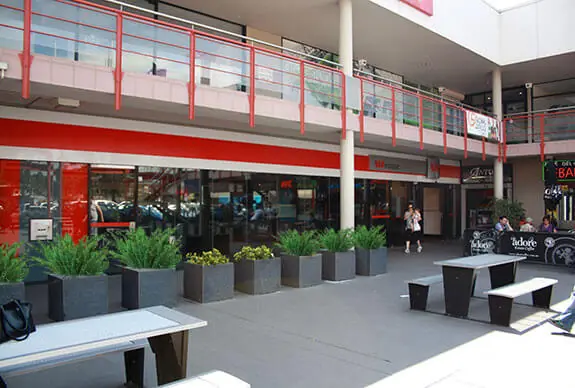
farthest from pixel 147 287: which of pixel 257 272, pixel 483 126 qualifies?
pixel 483 126

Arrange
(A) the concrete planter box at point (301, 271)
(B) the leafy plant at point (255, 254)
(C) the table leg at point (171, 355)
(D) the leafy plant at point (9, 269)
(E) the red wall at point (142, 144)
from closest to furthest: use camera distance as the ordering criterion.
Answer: (C) the table leg at point (171, 355), (D) the leafy plant at point (9, 269), (B) the leafy plant at point (255, 254), (E) the red wall at point (142, 144), (A) the concrete planter box at point (301, 271)

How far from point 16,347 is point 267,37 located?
13723mm

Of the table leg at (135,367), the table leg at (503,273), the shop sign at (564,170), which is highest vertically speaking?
the shop sign at (564,170)

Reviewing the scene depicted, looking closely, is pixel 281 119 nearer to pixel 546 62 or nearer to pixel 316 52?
pixel 316 52

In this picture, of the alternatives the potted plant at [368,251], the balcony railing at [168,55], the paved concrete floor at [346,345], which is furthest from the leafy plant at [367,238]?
the balcony railing at [168,55]

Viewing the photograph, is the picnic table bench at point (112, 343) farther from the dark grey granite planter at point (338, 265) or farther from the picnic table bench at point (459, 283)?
the dark grey granite planter at point (338, 265)

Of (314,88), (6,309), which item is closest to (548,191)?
(314,88)

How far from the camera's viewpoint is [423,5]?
1502 centimetres

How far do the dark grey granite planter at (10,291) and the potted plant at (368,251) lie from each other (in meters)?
7.81

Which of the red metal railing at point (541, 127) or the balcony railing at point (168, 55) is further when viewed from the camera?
the red metal railing at point (541, 127)

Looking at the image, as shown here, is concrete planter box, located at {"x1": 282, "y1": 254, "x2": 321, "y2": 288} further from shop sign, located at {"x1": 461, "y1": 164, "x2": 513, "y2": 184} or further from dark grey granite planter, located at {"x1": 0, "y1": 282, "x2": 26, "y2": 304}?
shop sign, located at {"x1": 461, "y1": 164, "x2": 513, "y2": 184}

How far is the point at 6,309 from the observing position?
12.8 ft

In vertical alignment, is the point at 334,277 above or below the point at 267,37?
below

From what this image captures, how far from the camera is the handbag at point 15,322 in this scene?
149 inches
